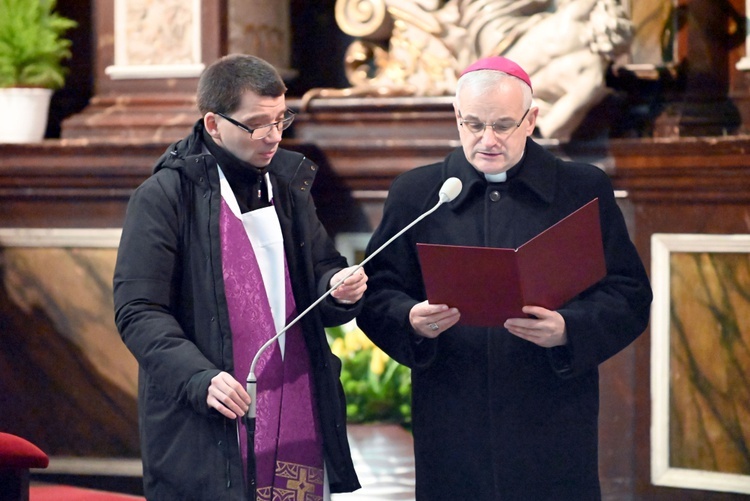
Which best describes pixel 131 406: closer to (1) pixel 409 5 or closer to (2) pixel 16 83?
(2) pixel 16 83

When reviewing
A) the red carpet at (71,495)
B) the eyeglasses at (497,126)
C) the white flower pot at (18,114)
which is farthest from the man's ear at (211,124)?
the white flower pot at (18,114)

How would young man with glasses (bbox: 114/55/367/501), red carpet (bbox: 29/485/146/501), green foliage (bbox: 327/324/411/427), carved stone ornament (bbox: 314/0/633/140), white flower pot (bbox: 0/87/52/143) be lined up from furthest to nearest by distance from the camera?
white flower pot (bbox: 0/87/52/143) < green foliage (bbox: 327/324/411/427) < carved stone ornament (bbox: 314/0/633/140) < red carpet (bbox: 29/485/146/501) < young man with glasses (bbox: 114/55/367/501)

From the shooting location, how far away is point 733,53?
5.01m

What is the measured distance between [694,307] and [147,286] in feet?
8.76

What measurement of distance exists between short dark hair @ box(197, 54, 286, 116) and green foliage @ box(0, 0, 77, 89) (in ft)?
8.95

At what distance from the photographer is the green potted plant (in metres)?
5.17

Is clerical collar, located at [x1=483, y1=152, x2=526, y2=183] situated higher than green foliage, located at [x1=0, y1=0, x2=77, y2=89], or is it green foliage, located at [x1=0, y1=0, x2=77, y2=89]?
green foliage, located at [x1=0, y1=0, x2=77, y2=89]

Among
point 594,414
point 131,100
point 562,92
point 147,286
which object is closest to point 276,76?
point 147,286

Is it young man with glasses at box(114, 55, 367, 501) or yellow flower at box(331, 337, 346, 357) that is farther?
yellow flower at box(331, 337, 346, 357)

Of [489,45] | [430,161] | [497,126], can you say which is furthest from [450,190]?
[489,45]

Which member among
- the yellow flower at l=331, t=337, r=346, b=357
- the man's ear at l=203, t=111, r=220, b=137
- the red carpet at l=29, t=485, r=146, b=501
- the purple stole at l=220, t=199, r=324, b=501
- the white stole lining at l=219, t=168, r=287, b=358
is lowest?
the red carpet at l=29, t=485, r=146, b=501

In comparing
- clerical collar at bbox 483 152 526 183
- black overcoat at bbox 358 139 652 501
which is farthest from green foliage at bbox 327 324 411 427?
clerical collar at bbox 483 152 526 183

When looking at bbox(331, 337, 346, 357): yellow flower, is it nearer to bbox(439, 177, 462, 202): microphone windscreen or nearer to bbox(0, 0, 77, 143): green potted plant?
bbox(0, 0, 77, 143): green potted plant

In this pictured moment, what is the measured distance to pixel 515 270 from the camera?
98.9 inches
